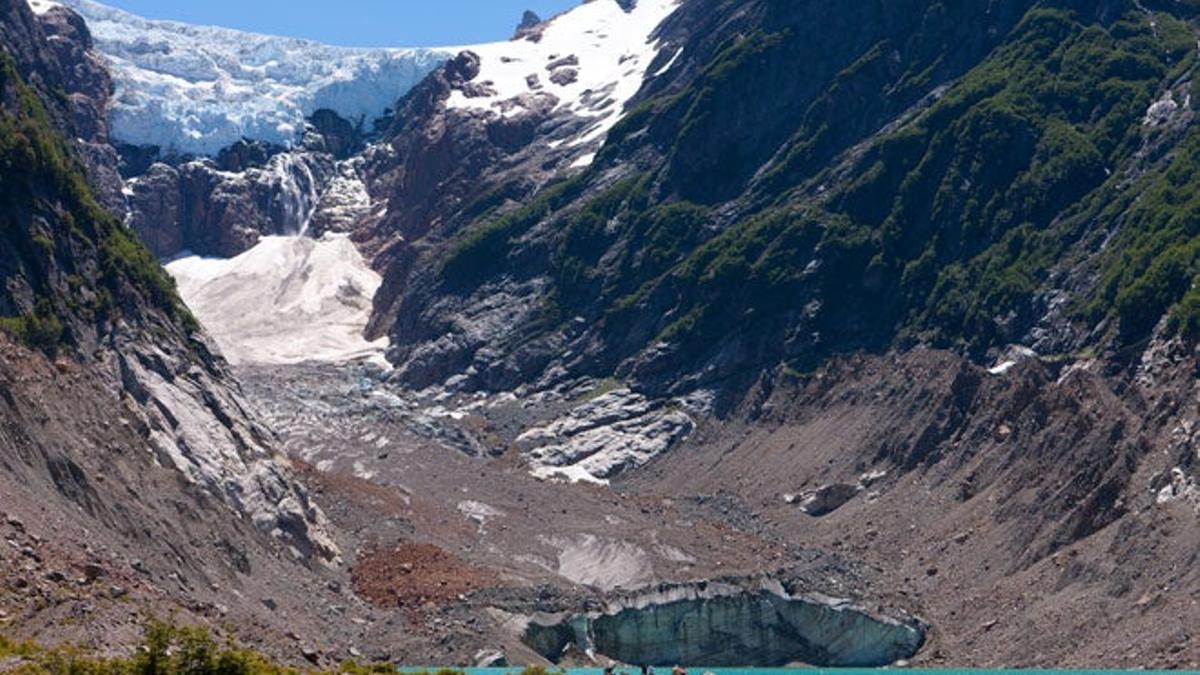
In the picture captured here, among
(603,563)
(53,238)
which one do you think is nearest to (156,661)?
(53,238)

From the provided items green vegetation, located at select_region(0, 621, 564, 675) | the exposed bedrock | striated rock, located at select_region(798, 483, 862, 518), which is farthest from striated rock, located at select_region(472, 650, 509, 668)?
green vegetation, located at select_region(0, 621, 564, 675)

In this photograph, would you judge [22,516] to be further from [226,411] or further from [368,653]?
[226,411]

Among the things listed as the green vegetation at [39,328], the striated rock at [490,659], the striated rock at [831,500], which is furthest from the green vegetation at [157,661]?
the striated rock at [831,500]

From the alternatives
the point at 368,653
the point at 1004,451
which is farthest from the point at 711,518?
the point at 368,653

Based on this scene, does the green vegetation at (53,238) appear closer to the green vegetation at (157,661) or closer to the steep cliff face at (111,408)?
the steep cliff face at (111,408)

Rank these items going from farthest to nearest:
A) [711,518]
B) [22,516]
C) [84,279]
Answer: [711,518]
[84,279]
[22,516]

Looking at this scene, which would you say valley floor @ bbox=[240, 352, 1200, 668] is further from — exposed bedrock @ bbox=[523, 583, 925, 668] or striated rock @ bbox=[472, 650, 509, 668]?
exposed bedrock @ bbox=[523, 583, 925, 668]
